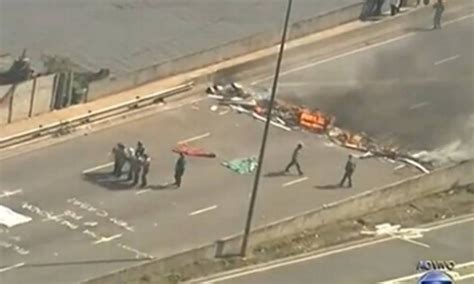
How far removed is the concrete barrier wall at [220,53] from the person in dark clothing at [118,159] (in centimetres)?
589

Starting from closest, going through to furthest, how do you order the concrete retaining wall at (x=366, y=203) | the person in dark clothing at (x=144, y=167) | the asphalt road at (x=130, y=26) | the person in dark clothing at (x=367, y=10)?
the concrete retaining wall at (x=366, y=203) < the person in dark clothing at (x=144, y=167) < the asphalt road at (x=130, y=26) < the person in dark clothing at (x=367, y=10)

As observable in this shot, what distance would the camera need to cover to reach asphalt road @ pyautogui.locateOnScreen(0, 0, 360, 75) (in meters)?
65.9

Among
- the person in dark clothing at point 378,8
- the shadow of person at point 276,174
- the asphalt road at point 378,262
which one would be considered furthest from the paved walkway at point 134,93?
the asphalt road at point 378,262

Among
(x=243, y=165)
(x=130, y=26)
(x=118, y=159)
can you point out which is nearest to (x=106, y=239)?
(x=118, y=159)

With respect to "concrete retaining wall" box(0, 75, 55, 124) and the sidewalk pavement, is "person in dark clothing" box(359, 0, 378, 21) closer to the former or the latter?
the sidewalk pavement

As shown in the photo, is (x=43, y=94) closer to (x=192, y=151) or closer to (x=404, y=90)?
(x=192, y=151)

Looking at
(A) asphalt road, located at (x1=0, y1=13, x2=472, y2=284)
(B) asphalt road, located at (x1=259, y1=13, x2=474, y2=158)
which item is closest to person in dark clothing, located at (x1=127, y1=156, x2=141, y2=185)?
(A) asphalt road, located at (x1=0, y1=13, x2=472, y2=284)

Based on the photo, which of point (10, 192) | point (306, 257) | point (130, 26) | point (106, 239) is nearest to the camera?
point (106, 239)

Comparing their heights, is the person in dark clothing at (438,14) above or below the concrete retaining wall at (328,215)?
above

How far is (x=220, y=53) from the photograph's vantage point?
6519 cm

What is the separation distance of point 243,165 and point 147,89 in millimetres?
6382

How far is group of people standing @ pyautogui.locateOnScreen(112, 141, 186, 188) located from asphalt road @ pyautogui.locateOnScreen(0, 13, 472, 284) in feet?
1.48

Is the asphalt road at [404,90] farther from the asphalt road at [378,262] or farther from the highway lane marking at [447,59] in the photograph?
the asphalt road at [378,262]

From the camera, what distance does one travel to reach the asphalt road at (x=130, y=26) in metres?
65.9
